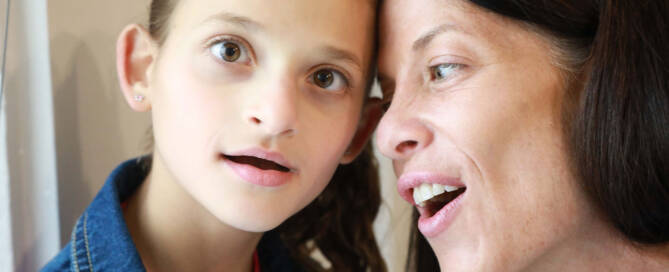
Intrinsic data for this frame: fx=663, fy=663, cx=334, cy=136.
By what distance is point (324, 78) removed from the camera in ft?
3.96

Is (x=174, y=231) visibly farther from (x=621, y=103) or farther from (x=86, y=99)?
(x=621, y=103)

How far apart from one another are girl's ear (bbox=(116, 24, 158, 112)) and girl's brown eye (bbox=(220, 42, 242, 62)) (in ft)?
0.68

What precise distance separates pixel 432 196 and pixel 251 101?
36 centimetres

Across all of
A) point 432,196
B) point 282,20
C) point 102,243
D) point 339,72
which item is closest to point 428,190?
point 432,196

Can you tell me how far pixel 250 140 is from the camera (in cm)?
109

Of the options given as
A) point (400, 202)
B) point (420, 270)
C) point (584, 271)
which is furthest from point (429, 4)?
point (400, 202)

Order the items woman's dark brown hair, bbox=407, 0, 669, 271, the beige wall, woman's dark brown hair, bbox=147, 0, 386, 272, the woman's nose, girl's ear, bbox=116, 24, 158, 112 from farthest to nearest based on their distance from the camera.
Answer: woman's dark brown hair, bbox=147, 0, 386, 272, the beige wall, girl's ear, bbox=116, 24, 158, 112, the woman's nose, woman's dark brown hair, bbox=407, 0, 669, 271

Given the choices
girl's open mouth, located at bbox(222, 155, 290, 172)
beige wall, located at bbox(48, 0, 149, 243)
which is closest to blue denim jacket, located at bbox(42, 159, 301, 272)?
beige wall, located at bbox(48, 0, 149, 243)

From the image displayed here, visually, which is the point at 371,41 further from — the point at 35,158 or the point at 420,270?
the point at 35,158

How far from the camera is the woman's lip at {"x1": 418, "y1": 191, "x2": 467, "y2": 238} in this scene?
3.69 feet

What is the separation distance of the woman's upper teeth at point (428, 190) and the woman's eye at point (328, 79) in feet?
0.78

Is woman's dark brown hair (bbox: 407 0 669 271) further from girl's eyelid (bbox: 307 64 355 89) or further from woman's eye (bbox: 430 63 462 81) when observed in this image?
girl's eyelid (bbox: 307 64 355 89)

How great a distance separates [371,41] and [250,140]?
33cm

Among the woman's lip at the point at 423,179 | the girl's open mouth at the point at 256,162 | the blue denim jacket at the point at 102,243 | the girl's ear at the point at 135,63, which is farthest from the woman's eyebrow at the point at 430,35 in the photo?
the blue denim jacket at the point at 102,243
